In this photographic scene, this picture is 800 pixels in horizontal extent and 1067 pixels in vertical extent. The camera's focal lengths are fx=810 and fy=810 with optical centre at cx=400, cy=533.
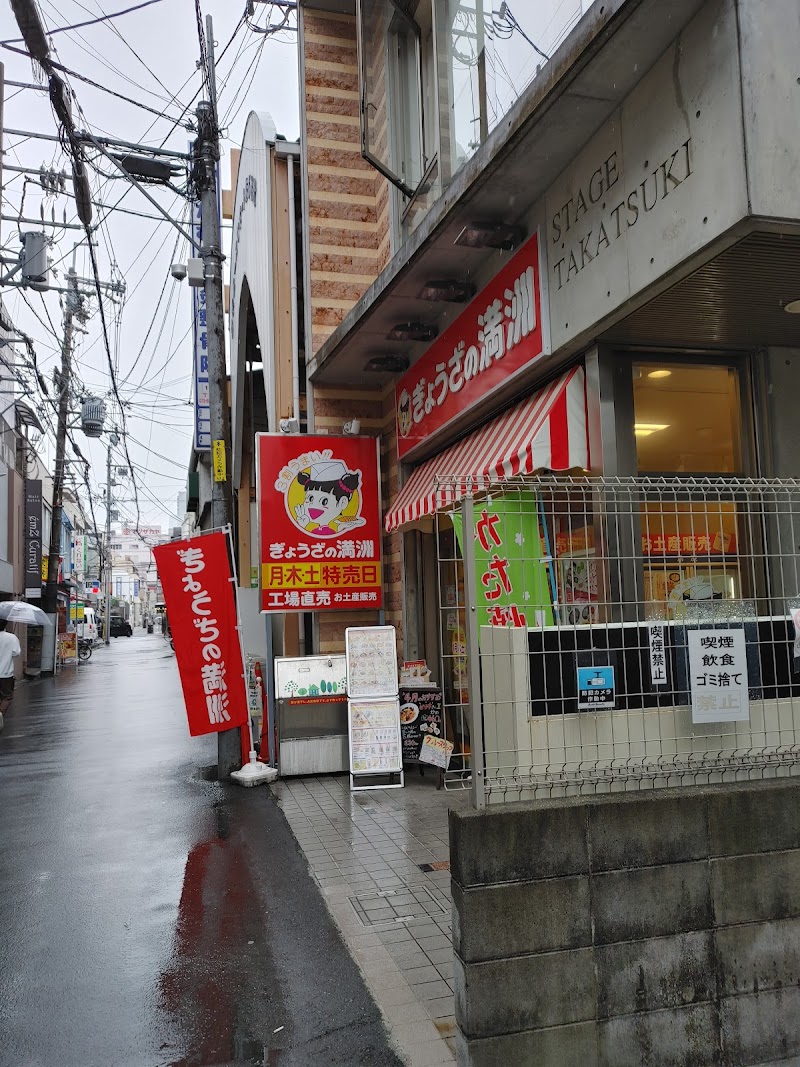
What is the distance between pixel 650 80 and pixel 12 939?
21.5ft

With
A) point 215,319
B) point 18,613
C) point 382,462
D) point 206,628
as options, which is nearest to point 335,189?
point 215,319

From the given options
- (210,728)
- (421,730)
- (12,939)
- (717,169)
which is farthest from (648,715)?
(210,728)

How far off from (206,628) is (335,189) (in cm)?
628

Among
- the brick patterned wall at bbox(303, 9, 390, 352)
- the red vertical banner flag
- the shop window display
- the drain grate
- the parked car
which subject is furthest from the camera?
the parked car

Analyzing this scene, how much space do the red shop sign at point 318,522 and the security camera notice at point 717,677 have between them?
666 cm

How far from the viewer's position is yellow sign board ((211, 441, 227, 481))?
33.2 feet

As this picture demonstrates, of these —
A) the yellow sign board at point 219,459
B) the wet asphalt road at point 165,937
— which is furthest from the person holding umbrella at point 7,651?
the yellow sign board at point 219,459

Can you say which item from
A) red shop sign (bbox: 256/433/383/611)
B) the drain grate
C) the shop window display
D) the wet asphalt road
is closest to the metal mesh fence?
the wet asphalt road

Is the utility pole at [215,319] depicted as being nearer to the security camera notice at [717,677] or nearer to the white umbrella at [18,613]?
the security camera notice at [717,677]

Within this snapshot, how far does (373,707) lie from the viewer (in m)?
8.86

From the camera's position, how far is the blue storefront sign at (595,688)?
3705 mm

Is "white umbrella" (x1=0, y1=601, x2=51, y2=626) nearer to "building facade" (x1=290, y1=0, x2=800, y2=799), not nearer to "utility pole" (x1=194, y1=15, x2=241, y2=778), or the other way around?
"utility pole" (x1=194, y1=15, x2=241, y2=778)

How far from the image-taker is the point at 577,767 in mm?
3670

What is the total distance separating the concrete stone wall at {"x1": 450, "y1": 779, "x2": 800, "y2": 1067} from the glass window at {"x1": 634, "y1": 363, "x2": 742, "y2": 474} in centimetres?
325
